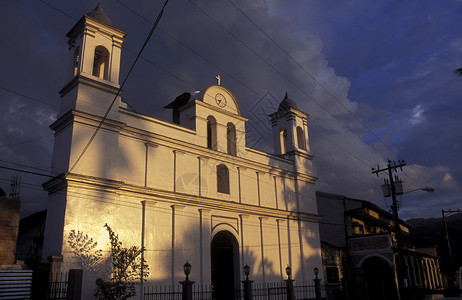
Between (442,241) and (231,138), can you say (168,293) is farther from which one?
(442,241)

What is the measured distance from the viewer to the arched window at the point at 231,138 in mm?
27531

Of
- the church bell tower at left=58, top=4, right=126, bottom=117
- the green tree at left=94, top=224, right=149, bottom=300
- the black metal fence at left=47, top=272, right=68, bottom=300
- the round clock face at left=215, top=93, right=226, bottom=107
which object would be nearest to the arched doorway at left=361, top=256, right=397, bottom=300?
the round clock face at left=215, top=93, right=226, bottom=107

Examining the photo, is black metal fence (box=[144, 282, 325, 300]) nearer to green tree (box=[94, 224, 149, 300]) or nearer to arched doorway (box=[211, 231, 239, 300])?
green tree (box=[94, 224, 149, 300])

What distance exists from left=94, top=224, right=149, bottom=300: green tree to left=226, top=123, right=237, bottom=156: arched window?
33.6 ft

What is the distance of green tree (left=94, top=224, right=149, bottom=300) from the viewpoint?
17172 mm

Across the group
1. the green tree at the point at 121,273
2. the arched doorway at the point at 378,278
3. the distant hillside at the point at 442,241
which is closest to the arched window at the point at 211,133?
the green tree at the point at 121,273

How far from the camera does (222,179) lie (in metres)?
26.7

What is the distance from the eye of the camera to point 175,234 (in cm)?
2186

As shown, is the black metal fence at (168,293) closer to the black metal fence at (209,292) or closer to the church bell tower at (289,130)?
the black metal fence at (209,292)

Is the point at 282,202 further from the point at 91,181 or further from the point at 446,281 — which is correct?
the point at 446,281

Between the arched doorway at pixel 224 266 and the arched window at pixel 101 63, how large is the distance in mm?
11643

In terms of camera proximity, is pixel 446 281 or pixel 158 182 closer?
pixel 158 182

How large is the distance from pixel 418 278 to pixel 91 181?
33715 mm

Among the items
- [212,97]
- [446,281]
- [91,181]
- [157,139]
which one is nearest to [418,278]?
[446,281]
